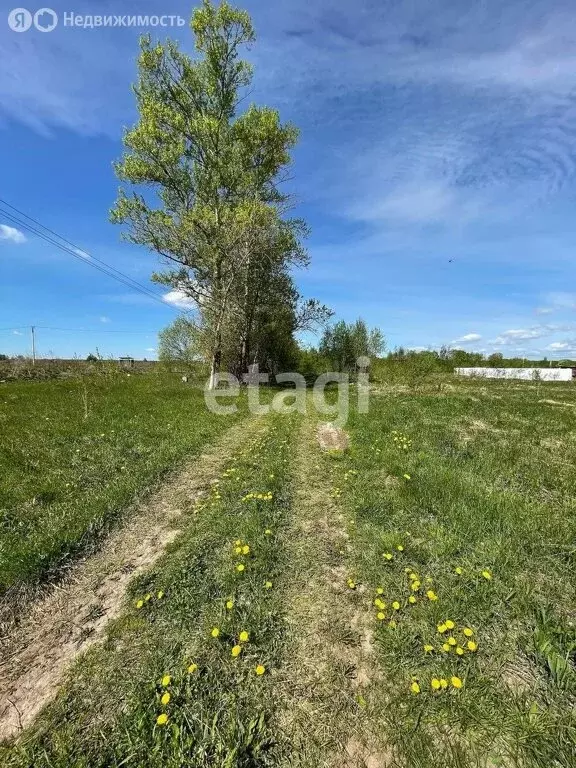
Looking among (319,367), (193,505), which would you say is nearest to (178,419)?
(193,505)

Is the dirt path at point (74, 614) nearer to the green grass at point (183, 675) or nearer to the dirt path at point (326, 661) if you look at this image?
the green grass at point (183, 675)

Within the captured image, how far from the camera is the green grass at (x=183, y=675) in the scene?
2.83 metres

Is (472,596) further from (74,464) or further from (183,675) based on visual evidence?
(74,464)

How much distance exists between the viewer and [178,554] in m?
5.50

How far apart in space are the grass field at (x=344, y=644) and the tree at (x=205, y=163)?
19069 millimetres

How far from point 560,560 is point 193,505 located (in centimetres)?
592

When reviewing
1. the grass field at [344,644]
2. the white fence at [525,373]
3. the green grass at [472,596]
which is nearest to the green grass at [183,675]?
the grass field at [344,644]

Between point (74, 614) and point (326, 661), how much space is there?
2976 millimetres

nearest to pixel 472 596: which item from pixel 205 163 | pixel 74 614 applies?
pixel 74 614

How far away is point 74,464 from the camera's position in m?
8.95

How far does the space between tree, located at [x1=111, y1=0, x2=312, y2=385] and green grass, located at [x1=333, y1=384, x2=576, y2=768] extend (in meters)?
18.3

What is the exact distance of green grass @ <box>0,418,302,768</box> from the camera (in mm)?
2830

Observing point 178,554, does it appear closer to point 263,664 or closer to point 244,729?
point 263,664

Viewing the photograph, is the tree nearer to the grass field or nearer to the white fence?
the grass field
